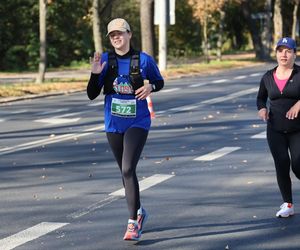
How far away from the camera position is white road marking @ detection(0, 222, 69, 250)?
21.9 ft

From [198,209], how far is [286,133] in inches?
48.1

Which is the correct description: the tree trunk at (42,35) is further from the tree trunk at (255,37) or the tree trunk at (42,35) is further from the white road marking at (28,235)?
the tree trunk at (255,37)

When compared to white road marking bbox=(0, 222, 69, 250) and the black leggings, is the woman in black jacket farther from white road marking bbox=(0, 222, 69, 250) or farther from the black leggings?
white road marking bbox=(0, 222, 69, 250)

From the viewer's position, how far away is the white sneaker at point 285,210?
768 cm

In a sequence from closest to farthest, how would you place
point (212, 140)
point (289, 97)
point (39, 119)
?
point (289, 97) < point (212, 140) < point (39, 119)

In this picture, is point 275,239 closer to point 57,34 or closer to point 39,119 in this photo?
point 39,119

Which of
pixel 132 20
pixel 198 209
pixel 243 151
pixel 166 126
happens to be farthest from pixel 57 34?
pixel 198 209

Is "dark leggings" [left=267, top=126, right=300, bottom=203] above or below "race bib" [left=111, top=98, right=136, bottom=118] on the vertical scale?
below

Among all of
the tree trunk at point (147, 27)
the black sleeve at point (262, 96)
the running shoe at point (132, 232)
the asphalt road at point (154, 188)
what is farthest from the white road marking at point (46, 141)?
the tree trunk at point (147, 27)

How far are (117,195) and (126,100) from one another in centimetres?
229

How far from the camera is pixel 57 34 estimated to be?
171 ft

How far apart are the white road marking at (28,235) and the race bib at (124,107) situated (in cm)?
120

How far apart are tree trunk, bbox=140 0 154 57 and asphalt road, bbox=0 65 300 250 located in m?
22.2

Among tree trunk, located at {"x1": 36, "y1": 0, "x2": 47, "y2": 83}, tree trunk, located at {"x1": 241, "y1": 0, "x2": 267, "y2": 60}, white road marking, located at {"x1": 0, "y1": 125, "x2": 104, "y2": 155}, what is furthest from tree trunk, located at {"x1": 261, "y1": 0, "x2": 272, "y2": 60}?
white road marking, located at {"x1": 0, "y1": 125, "x2": 104, "y2": 155}
